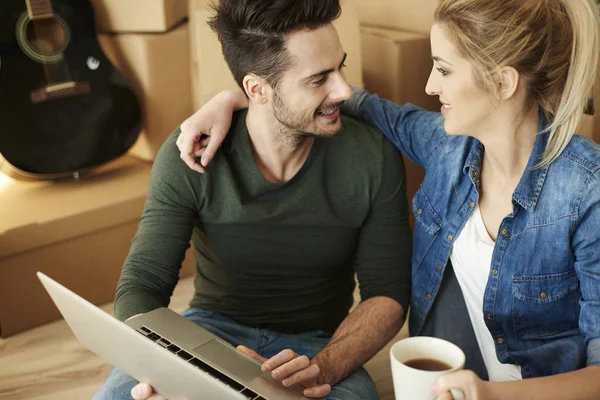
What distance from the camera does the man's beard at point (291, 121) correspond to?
4.87 ft

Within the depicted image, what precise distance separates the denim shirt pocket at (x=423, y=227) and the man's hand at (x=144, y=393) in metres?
0.55

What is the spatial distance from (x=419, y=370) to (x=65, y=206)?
148cm

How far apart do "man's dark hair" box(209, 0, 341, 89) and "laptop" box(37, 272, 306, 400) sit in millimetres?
484

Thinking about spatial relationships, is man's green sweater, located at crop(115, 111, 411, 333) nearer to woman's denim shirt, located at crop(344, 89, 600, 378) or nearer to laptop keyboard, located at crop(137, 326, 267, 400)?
woman's denim shirt, located at crop(344, 89, 600, 378)

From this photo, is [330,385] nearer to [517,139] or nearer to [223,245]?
[223,245]

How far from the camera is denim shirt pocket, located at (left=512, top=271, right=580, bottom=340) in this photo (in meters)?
1.32

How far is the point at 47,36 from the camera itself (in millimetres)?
2283

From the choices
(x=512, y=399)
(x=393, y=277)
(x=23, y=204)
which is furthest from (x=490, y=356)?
(x=23, y=204)

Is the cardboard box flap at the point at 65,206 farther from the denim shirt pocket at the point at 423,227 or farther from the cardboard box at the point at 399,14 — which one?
the denim shirt pocket at the point at 423,227

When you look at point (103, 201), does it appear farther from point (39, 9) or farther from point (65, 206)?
point (39, 9)

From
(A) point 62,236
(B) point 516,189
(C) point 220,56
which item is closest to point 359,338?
(B) point 516,189

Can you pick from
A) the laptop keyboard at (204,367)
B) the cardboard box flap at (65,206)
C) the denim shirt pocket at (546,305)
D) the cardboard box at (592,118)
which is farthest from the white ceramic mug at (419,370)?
the cardboard box flap at (65,206)

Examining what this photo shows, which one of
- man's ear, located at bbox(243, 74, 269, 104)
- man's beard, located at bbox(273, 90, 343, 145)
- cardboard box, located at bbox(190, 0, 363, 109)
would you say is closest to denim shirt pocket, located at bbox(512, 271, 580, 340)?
man's beard, located at bbox(273, 90, 343, 145)

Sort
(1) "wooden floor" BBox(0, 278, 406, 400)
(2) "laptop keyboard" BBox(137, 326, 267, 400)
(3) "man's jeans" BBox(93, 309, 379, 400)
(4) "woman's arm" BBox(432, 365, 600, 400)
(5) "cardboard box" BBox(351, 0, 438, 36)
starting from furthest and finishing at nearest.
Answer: (5) "cardboard box" BBox(351, 0, 438, 36) < (1) "wooden floor" BBox(0, 278, 406, 400) < (3) "man's jeans" BBox(93, 309, 379, 400) < (2) "laptop keyboard" BBox(137, 326, 267, 400) < (4) "woman's arm" BBox(432, 365, 600, 400)
